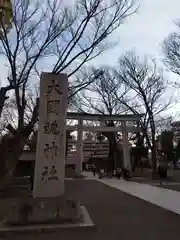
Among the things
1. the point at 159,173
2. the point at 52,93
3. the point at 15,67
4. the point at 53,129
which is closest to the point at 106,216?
the point at 53,129

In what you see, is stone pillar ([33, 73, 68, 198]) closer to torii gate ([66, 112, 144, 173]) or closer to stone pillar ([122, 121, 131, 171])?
torii gate ([66, 112, 144, 173])

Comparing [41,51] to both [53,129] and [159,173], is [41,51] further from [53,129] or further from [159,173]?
[159,173]

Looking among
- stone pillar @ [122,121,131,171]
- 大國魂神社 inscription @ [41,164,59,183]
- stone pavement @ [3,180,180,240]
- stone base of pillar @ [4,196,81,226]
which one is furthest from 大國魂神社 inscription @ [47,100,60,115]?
stone pillar @ [122,121,131,171]

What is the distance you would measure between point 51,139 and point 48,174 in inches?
39.7

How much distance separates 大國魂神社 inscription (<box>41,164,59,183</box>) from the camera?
11.8 metres

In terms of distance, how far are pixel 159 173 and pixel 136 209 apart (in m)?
28.1

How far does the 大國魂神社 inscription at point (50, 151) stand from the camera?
38.8 ft

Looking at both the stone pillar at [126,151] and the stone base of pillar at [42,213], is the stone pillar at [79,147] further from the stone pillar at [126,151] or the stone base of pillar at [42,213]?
the stone base of pillar at [42,213]

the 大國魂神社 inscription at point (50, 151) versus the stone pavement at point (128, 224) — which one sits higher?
the 大國魂神社 inscription at point (50, 151)

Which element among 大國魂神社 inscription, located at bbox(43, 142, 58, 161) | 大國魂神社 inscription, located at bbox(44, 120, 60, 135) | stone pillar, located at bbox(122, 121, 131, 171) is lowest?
大國魂神社 inscription, located at bbox(43, 142, 58, 161)

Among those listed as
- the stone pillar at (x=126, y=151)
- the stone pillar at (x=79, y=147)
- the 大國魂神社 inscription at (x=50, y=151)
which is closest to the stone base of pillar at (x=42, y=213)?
the 大國魂神社 inscription at (x=50, y=151)

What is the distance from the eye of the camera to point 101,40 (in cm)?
2202

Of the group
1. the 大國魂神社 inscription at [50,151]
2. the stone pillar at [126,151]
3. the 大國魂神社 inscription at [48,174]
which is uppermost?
the stone pillar at [126,151]

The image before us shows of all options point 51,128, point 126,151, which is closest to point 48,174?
point 51,128
